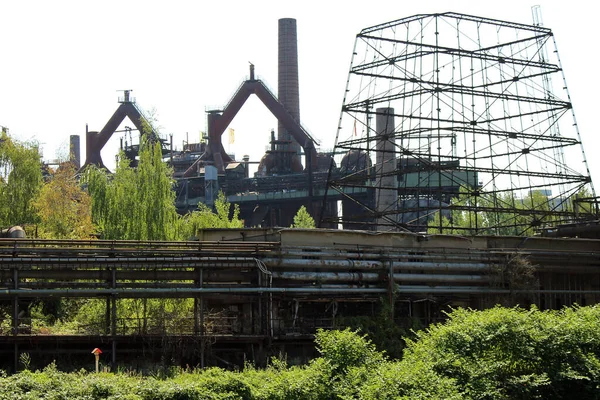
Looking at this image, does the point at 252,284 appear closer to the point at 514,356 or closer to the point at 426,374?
the point at 426,374

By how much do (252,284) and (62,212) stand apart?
23.1m

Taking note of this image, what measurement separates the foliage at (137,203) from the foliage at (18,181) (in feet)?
29.1

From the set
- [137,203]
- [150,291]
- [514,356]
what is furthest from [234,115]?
[514,356]

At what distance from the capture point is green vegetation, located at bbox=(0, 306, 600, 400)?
66.8 ft

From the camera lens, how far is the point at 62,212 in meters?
48.1

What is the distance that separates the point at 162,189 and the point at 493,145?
16.7m

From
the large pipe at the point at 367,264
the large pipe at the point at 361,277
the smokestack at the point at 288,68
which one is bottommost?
the large pipe at the point at 361,277

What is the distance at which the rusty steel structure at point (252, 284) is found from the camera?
1032 inches

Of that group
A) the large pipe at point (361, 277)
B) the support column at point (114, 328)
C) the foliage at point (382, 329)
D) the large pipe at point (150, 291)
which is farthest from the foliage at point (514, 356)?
the support column at point (114, 328)

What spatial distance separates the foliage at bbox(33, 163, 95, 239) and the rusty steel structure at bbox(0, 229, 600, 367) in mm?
14396

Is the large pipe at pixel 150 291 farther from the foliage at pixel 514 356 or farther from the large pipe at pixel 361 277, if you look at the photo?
the foliage at pixel 514 356

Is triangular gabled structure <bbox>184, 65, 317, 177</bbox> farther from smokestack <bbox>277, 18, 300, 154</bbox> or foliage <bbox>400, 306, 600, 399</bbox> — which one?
foliage <bbox>400, 306, 600, 399</bbox>

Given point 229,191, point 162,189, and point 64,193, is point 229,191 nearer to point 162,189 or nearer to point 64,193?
point 64,193

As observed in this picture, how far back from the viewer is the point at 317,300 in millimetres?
29484
